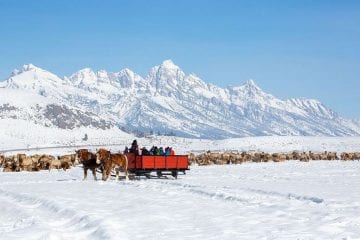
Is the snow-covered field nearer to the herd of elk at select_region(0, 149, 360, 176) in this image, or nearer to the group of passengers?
the herd of elk at select_region(0, 149, 360, 176)

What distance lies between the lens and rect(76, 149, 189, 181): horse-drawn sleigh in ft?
102

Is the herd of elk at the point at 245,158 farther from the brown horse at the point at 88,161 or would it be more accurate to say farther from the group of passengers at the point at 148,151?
the brown horse at the point at 88,161

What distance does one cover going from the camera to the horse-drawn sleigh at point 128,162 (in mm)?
30953

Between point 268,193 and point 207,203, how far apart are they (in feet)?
12.9

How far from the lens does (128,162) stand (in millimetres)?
33188

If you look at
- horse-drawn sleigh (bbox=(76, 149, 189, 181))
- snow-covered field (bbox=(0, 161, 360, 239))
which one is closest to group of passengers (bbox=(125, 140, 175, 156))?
horse-drawn sleigh (bbox=(76, 149, 189, 181))

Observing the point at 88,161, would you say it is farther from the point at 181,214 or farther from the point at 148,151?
the point at 181,214

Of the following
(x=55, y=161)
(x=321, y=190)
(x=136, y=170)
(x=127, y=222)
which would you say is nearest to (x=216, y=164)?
(x=55, y=161)

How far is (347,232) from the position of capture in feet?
43.3

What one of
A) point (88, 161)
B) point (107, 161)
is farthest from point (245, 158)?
point (107, 161)

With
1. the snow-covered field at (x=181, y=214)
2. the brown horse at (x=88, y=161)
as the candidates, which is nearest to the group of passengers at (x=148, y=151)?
the brown horse at (x=88, y=161)

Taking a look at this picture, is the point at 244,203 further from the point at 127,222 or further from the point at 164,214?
the point at 127,222

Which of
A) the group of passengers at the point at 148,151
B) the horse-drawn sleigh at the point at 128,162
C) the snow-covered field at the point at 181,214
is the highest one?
the group of passengers at the point at 148,151

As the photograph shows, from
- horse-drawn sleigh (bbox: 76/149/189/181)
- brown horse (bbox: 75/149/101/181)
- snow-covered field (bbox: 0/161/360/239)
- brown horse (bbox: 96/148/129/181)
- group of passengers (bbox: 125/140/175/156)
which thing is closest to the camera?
snow-covered field (bbox: 0/161/360/239)
